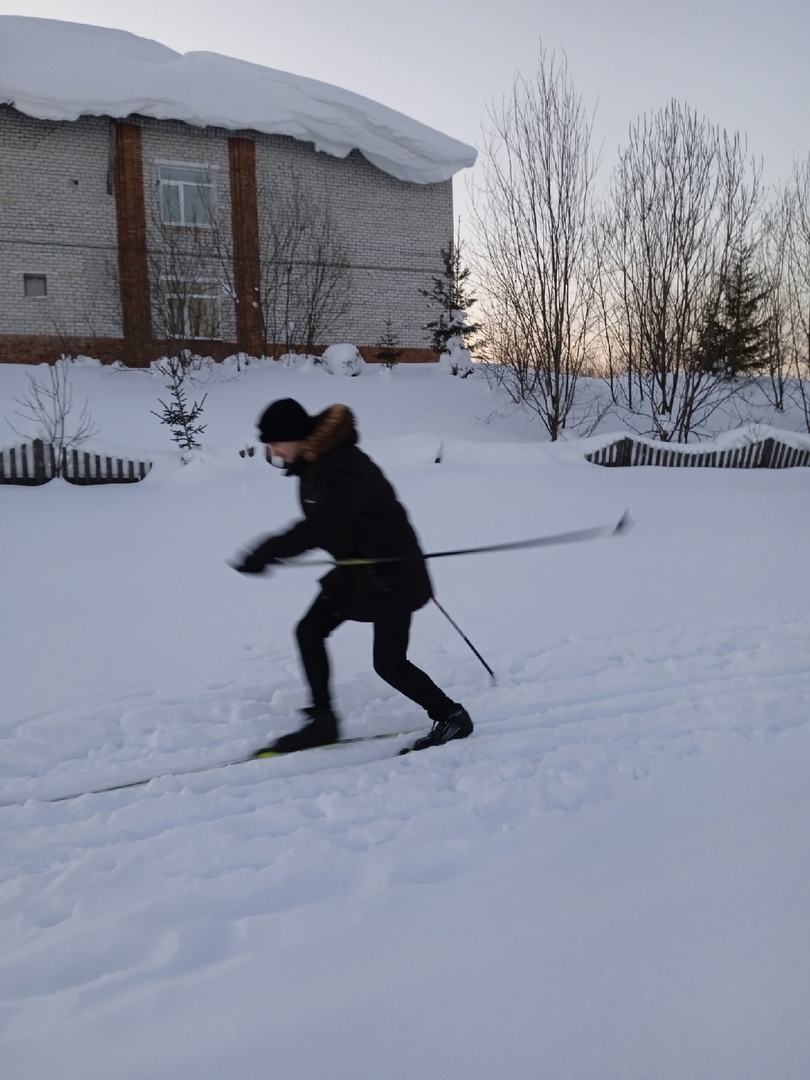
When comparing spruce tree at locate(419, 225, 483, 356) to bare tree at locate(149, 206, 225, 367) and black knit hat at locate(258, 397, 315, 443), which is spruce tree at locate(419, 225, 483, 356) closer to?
bare tree at locate(149, 206, 225, 367)

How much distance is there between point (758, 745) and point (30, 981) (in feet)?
9.16

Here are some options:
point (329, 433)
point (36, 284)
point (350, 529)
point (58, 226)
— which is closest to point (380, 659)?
point (350, 529)

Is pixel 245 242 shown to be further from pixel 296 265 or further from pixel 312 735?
pixel 312 735

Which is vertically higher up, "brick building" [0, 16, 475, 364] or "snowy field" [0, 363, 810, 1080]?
"brick building" [0, 16, 475, 364]

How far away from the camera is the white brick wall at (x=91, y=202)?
17.4 metres

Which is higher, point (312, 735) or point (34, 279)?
point (34, 279)

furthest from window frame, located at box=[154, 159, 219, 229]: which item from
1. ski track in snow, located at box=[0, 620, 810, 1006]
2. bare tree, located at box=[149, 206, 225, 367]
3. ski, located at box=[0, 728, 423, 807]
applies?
ski, located at box=[0, 728, 423, 807]

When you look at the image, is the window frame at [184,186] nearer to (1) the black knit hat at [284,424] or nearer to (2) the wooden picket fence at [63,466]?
(2) the wooden picket fence at [63,466]

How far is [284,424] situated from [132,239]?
16953 millimetres

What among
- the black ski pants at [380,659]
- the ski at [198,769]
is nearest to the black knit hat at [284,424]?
the black ski pants at [380,659]

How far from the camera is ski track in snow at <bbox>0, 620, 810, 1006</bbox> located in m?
2.26

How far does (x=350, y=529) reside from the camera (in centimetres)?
317

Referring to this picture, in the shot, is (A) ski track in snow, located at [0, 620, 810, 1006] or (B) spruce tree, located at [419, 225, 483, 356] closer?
(A) ski track in snow, located at [0, 620, 810, 1006]

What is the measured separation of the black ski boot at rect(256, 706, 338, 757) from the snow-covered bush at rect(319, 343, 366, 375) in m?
14.4
